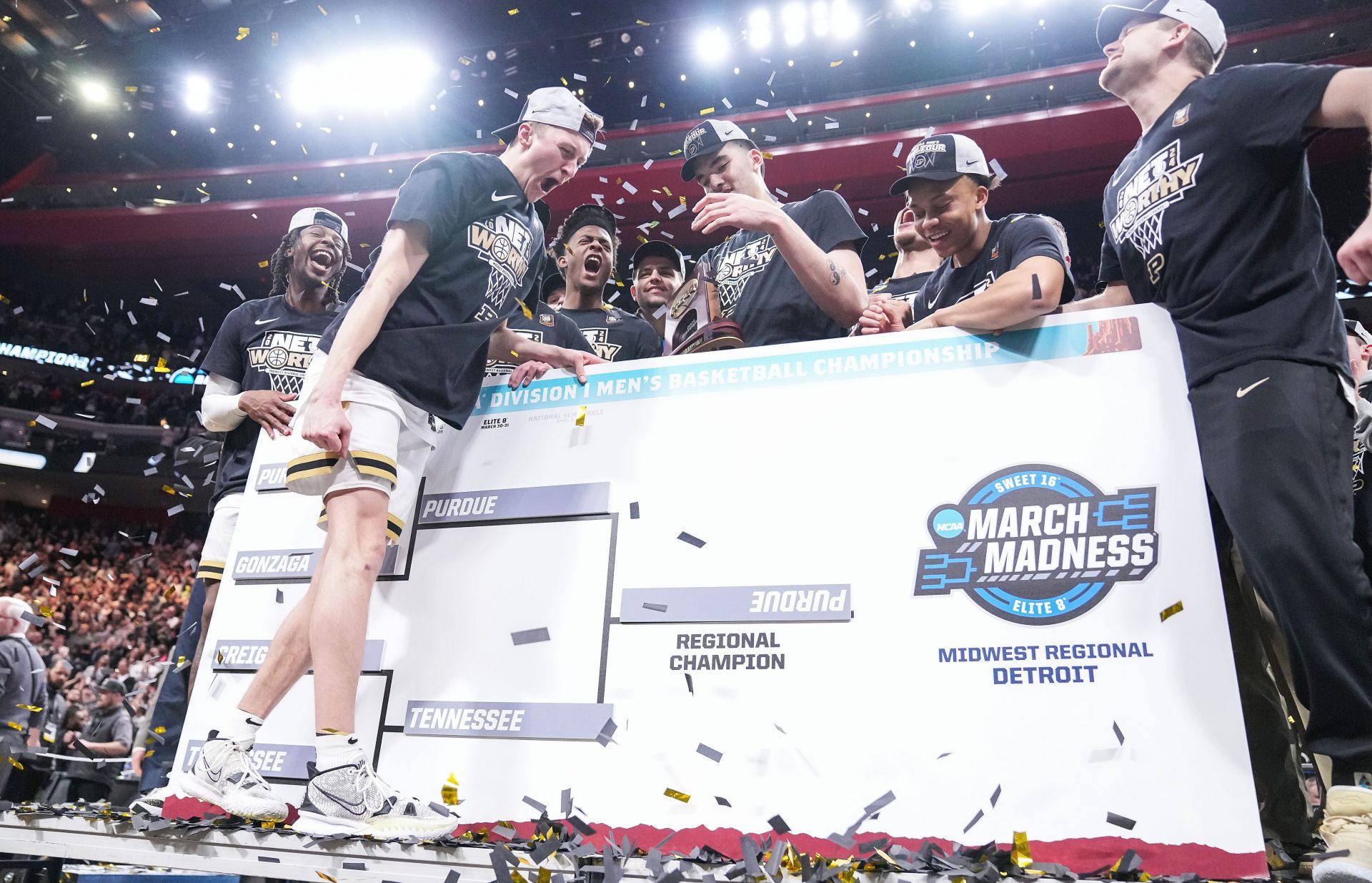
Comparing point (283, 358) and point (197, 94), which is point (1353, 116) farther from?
point (197, 94)

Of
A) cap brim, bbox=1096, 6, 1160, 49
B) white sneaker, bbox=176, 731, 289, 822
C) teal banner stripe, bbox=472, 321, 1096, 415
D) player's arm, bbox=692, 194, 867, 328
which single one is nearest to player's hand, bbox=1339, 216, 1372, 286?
teal banner stripe, bbox=472, 321, 1096, 415

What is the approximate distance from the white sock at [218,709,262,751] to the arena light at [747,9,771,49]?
36.0 ft

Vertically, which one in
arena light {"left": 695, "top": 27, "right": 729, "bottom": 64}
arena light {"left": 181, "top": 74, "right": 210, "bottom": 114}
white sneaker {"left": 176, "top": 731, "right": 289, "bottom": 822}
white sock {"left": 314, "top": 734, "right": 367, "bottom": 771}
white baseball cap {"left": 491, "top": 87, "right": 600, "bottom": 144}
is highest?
arena light {"left": 181, "top": 74, "right": 210, "bottom": 114}

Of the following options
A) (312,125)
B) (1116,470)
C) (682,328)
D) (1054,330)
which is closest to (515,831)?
(1116,470)

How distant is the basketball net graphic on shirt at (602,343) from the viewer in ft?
10.9

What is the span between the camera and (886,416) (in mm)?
1885

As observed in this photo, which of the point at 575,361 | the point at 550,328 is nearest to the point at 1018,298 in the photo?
the point at 575,361

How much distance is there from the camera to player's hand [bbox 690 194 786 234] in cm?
204

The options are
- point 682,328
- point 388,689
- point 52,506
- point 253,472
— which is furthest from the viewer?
point 52,506

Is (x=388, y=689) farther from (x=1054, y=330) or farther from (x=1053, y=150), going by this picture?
(x=1053, y=150)

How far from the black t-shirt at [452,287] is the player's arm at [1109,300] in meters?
1.35

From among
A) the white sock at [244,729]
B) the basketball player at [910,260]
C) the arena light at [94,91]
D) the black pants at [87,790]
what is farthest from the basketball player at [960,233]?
the arena light at [94,91]

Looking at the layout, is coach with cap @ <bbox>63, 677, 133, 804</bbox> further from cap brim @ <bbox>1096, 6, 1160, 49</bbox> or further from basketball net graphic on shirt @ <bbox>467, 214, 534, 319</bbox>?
cap brim @ <bbox>1096, 6, 1160, 49</bbox>

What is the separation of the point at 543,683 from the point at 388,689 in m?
0.41
